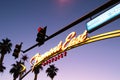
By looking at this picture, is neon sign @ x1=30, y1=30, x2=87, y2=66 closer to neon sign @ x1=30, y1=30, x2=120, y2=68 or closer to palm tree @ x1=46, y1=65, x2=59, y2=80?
neon sign @ x1=30, y1=30, x2=120, y2=68

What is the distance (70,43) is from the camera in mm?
24328

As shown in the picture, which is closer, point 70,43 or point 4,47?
point 70,43

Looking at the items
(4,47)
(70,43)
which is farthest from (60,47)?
(4,47)

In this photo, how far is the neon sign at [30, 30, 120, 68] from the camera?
1847cm

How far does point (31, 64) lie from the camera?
34844 mm

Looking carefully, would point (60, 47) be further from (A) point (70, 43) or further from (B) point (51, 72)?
(B) point (51, 72)

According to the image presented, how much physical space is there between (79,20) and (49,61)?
71.4 feet

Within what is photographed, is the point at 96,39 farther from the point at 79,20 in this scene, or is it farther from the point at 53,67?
the point at 53,67

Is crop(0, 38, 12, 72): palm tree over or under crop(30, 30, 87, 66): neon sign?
over

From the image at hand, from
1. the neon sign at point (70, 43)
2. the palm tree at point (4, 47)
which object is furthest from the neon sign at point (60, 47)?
the palm tree at point (4, 47)

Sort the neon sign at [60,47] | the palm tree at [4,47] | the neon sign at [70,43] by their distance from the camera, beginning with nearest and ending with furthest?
the neon sign at [70,43] → the neon sign at [60,47] → the palm tree at [4,47]

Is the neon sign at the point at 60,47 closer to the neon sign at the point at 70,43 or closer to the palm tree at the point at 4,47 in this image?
the neon sign at the point at 70,43

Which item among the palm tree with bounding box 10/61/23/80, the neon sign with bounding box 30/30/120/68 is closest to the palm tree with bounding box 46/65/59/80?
the palm tree with bounding box 10/61/23/80

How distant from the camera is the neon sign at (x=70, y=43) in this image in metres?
18.5
